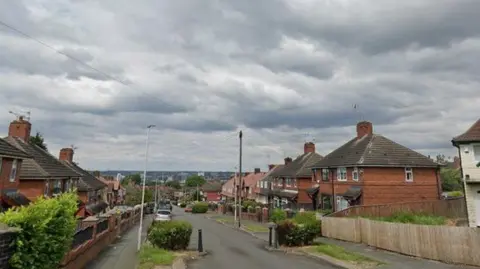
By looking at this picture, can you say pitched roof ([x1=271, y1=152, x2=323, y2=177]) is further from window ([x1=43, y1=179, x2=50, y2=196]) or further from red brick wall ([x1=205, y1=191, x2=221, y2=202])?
red brick wall ([x1=205, y1=191, x2=221, y2=202])

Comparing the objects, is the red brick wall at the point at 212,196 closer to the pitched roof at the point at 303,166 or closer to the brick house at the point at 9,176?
the pitched roof at the point at 303,166

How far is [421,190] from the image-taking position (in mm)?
36250

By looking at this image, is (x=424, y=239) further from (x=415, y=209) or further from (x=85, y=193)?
(x=85, y=193)

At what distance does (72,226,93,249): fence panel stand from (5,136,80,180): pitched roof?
577 inches

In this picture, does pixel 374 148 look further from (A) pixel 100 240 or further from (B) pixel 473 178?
(A) pixel 100 240

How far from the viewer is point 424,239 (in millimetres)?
17344

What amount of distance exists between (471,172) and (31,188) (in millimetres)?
32326

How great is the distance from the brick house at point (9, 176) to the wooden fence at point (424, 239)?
72.0 ft

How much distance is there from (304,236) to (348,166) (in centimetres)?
1669

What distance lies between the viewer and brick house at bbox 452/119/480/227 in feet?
83.0

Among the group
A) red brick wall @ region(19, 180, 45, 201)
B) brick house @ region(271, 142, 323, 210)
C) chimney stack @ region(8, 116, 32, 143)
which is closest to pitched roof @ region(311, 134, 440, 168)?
brick house @ region(271, 142, 323, 210)

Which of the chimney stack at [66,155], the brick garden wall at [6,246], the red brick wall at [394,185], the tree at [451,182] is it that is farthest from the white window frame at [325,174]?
the brick garden wall at [6,246]

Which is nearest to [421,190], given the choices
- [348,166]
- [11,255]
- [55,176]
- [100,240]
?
[348,166]

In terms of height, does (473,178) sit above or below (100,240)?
above
